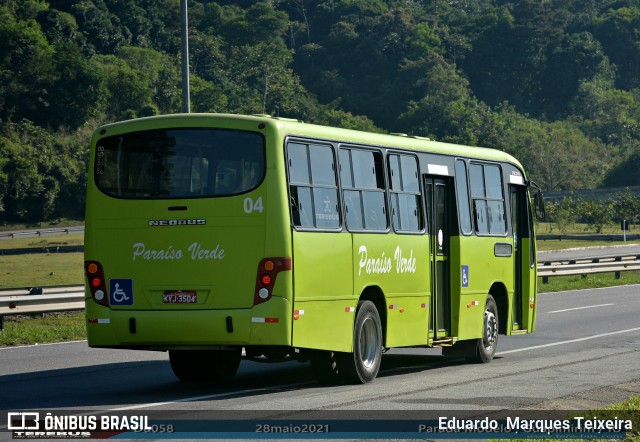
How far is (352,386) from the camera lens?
14.4 metres

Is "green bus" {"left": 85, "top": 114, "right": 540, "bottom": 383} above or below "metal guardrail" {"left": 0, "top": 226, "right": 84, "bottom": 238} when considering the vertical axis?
below

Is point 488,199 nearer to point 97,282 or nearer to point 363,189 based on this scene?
point 363,189

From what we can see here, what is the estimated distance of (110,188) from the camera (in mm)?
14117

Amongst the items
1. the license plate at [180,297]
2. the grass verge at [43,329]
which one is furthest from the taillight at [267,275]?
the grass verge at [43,329]

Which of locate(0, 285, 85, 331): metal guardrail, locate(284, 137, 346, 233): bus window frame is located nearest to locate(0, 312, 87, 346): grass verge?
locate(0, 285, 85, 331): metal guardrail

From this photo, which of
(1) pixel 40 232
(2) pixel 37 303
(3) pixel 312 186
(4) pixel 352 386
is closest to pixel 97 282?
(3) pixel 312 186

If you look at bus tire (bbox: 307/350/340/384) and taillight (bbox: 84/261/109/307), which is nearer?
taillight (bbox: 84/261/109/307)

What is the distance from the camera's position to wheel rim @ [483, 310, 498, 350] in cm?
1825

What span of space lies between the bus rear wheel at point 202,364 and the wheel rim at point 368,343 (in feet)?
4.66

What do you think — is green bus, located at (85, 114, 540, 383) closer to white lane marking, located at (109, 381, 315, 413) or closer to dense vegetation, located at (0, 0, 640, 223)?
white lane marking, located at (109, 381, 315, 413)

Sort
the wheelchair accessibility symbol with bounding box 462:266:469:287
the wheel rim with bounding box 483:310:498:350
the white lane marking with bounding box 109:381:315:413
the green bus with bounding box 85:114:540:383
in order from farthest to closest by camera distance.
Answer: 1. the wheel rim with bounding box 483:310:498:350
2. the wheelchair accessibility symbol with bounding box 462:266:469:287
3. the green bus with bounding box 85:114:540:383
4. the white lane marking with bounding box 109:381:315:413

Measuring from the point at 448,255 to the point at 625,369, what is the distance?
2.64 m

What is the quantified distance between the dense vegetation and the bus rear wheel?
295 ft

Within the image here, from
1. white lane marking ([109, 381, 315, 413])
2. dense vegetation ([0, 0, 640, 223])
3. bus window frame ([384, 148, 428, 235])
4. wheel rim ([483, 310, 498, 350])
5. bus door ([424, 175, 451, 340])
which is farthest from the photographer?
dense vegetation ([0, 0, 640, 223])
